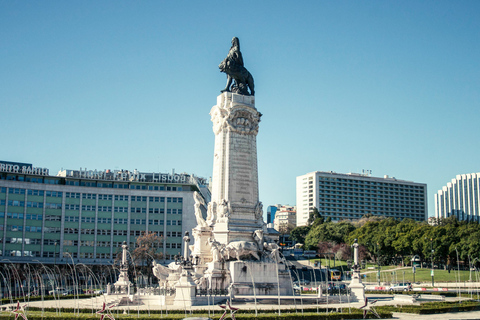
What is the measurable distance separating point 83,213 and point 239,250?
57548 millimetres

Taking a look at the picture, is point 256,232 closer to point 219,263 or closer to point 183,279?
point 219,263

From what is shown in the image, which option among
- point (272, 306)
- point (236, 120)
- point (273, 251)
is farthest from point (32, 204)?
point (272, 306)

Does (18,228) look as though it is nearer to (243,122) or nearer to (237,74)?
(237,74)

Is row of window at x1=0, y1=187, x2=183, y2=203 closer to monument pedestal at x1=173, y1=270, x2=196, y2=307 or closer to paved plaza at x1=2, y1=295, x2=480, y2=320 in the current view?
paved plaza at x1=2, y1=295, x2=480, y2=320

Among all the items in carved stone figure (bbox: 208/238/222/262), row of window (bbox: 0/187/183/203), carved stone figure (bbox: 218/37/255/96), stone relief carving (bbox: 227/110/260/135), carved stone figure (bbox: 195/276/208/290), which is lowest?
carved stone figure (bbox: 195/276/208/290)

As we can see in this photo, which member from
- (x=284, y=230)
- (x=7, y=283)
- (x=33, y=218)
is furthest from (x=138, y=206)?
(x=284, y=230)

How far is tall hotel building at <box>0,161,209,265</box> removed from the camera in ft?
303

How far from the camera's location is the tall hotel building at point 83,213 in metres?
92.3

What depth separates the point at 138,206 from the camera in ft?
324

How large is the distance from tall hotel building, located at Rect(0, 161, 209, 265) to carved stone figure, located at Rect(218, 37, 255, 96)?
A: 48.2m

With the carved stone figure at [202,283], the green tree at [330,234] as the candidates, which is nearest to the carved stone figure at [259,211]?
the carved stone figure at [202,283]

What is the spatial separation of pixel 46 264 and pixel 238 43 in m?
56.0

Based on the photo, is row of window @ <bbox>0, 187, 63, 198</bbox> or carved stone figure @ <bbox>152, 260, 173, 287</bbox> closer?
carved stone figure @ <bbox>152, 260, 173, 287</bbox>

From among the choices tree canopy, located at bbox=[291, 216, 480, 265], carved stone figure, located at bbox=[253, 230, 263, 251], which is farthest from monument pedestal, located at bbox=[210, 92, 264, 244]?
tree canopy, located at bbox=[291, 216, 480, 265]
